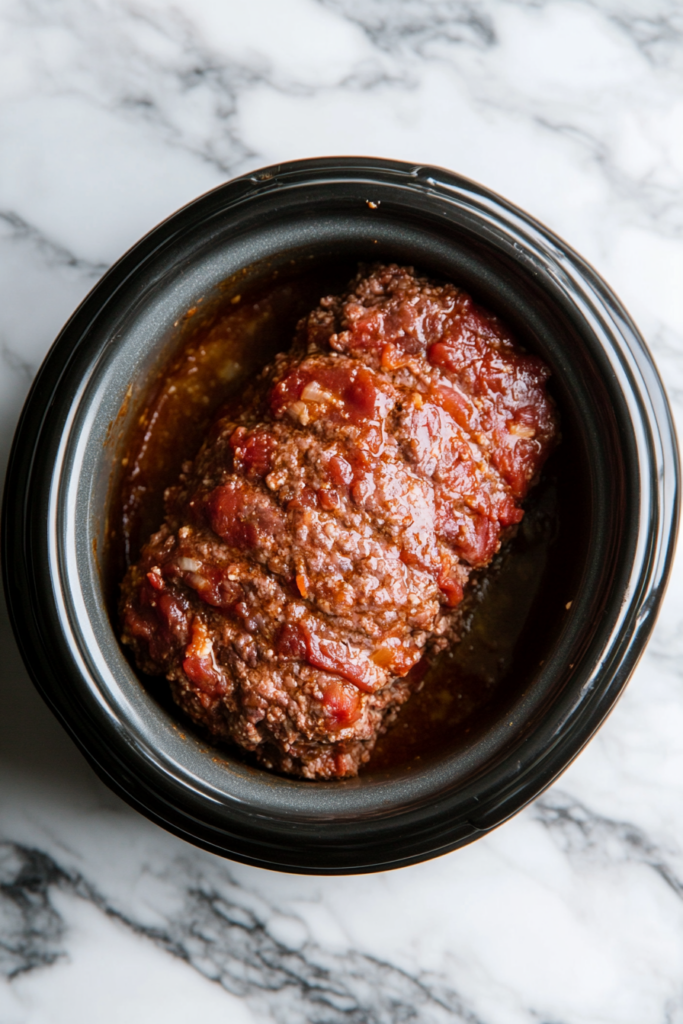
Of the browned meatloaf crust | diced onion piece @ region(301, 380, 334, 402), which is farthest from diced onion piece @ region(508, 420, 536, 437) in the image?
diced onion piece @ region(301, 380, 334, 402)

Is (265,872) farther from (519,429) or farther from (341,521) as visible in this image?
(519,429)

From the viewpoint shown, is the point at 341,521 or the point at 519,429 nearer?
the point at 341,521

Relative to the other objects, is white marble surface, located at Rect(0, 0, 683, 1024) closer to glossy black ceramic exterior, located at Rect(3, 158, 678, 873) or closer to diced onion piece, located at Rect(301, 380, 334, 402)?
glossy black ceramic exterior, located at Rect(3, 158, 678, 873)

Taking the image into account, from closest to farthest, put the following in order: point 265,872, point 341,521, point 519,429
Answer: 1. point 341,521
2. point 519,429
3. point 265,872

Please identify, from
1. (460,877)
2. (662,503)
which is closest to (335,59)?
(662,503)

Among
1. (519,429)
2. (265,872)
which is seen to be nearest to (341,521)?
(519,429)

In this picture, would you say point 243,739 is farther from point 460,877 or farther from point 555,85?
point 555,85
